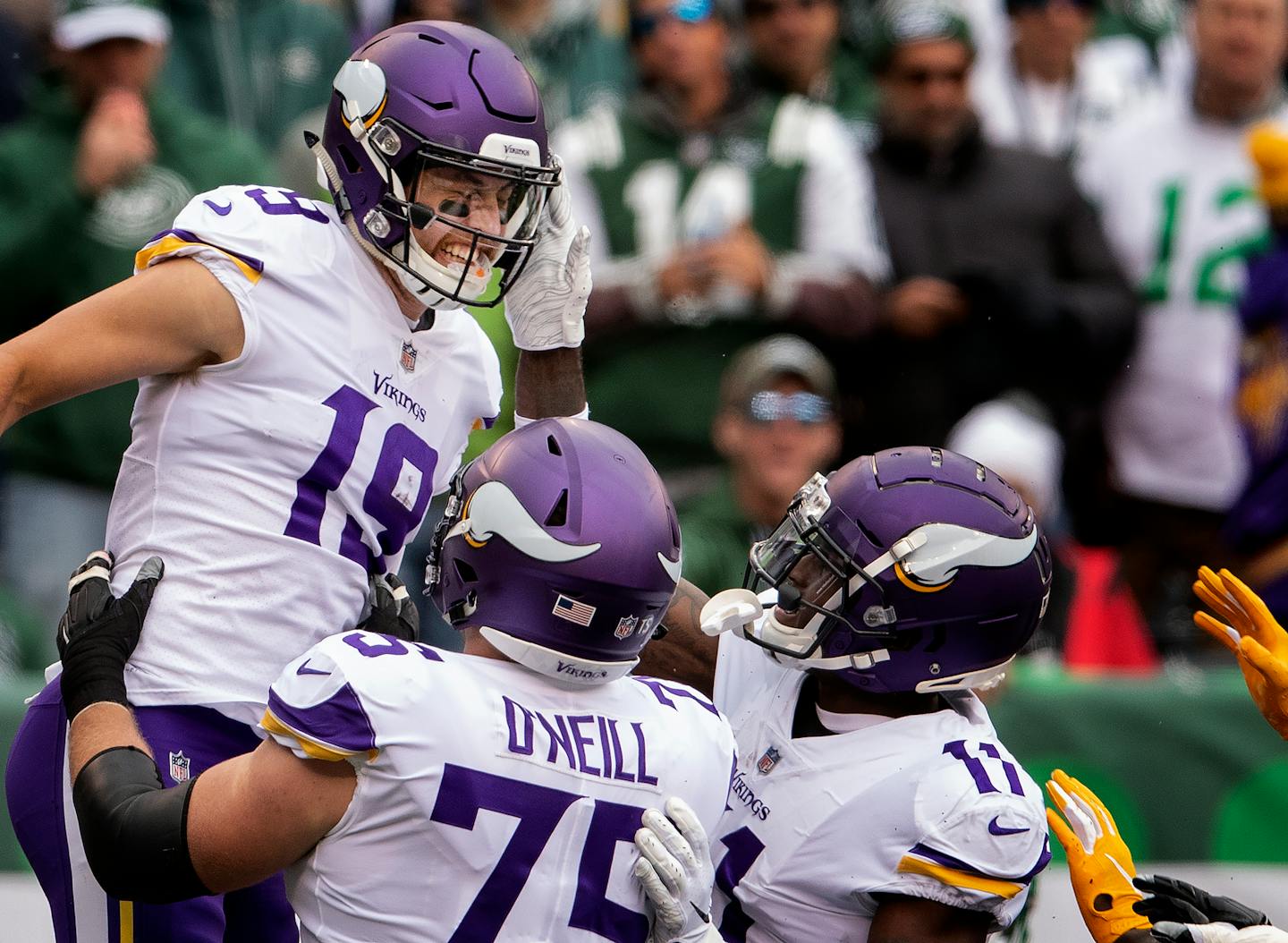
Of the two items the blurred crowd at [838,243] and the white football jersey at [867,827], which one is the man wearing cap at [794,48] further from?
the white football jersey at [867,827]

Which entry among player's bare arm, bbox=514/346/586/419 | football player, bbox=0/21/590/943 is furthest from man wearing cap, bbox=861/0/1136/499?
football player, bbox=0/21/590/943

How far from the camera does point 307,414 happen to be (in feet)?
12.1

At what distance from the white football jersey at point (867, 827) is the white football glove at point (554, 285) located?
95 centimetres

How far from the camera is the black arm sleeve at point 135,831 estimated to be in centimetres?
308

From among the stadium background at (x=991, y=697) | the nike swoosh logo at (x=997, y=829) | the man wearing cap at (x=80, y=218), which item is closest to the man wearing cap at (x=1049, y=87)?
the stadium background at (x=991, y=697)

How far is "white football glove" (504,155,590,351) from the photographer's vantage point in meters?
4.09

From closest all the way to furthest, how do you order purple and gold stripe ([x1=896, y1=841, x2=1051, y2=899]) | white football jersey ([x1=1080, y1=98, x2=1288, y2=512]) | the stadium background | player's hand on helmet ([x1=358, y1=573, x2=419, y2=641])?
purple and gold stripe ([x1=896, y1=841, x2=1051, y2=899]) → player's hand on helmet ([x1=358, y1=573, x2=419, y2=641]) → the stadium background → white football jersey ([x1=1080, y1=98, x2=1288, y2=512])

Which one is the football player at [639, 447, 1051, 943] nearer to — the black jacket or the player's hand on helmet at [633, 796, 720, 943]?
the player's hand on helmet at [633, 796, 720, 943]

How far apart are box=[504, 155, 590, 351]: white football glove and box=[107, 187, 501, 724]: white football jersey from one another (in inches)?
16.7

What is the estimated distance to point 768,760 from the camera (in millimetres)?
3666

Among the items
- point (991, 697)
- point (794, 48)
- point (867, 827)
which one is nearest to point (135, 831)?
point (867, 827)

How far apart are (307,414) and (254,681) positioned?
0.50m

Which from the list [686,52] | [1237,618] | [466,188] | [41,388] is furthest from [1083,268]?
[41,388]

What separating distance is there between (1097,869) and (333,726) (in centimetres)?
156
